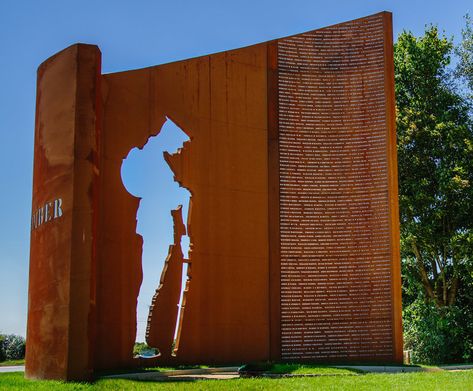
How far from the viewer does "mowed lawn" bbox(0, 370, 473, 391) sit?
7805 mm

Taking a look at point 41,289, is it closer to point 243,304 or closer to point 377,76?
point 243,304

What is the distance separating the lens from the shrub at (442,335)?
1550 cm

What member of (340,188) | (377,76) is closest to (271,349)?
(340,188)

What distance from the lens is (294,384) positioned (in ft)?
26.3

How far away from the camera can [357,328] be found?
11805mm

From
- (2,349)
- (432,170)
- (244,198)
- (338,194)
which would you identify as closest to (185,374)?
(244,198)

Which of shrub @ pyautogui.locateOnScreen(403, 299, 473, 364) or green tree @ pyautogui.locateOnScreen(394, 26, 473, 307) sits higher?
green tree @ pyautogui.locateOnScreen(394, 26, 473, 307)

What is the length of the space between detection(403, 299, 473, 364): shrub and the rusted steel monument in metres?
4.24

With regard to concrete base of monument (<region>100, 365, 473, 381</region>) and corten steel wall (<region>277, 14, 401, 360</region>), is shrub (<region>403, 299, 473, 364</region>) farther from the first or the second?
concrete base of monument (<region>100, 365, 473, 381</region>)

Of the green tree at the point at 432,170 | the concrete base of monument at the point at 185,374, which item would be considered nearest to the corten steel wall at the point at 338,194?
the concrete base of monument at the point at 185,374

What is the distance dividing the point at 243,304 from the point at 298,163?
2593 mm

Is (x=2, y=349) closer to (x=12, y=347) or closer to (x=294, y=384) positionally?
(x=12, y=347)

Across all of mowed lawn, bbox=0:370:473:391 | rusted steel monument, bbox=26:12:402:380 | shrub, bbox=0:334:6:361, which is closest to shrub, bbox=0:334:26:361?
shrub, bbox=0:334:6:361

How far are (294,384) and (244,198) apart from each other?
13.7ft
